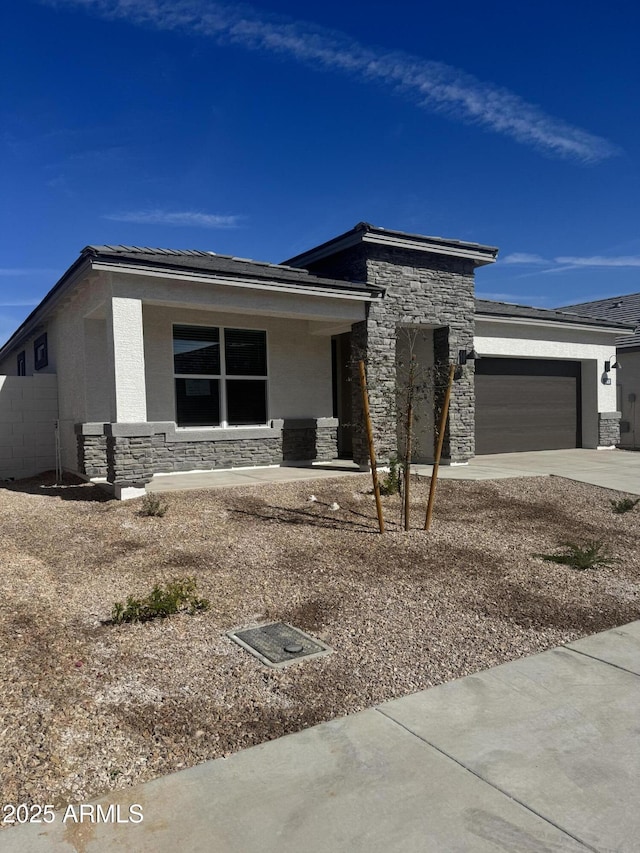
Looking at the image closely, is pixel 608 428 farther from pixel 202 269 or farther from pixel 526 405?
pixel 202 269

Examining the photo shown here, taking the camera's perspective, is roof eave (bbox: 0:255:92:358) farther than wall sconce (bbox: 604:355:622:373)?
No

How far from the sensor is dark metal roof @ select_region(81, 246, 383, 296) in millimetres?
9555

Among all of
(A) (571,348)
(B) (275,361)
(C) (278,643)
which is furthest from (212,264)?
(A) (571,348)

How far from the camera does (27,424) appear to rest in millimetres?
13625

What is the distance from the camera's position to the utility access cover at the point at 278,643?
4.34 meters

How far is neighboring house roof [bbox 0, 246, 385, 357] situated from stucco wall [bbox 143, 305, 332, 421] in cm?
116

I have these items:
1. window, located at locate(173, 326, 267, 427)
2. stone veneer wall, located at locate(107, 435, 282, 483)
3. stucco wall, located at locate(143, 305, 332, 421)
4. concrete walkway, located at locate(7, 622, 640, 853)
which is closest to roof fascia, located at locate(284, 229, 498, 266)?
stucco wall, located at locate(143, 305, 332, 421)

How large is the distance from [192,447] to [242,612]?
7.41 m

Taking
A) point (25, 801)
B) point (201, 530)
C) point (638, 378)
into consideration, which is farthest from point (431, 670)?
point (638, 378)

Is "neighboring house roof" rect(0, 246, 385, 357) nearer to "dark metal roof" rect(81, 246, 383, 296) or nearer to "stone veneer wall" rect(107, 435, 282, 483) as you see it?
"dark metal roof" rect(81, 246, 383, 296)

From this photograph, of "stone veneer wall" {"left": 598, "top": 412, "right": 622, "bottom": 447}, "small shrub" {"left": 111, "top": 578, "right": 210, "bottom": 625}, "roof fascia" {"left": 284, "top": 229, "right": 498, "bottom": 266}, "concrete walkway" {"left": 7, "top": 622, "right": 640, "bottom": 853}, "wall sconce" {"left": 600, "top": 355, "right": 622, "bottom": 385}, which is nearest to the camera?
"concrete walkway" {"left": 7, "top": 622, "right": 640, "bottom": 853}

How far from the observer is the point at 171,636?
4727 mm

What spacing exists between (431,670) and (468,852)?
1.72m

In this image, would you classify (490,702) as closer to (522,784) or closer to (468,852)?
(522,784)
